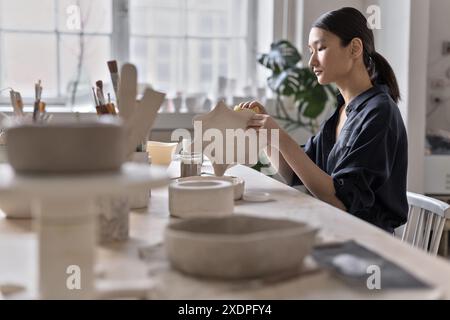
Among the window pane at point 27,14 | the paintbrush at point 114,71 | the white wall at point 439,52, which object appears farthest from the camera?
the white wall at point 439,52

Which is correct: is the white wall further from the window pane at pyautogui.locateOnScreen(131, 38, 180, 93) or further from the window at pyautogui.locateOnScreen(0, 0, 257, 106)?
the window pane at pyautogui.locateOnScreen(131, 38, 180, 93)

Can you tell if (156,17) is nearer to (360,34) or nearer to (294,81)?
(294,81)

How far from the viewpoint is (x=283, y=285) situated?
0.71m

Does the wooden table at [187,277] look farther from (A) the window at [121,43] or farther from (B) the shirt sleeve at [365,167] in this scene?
(A) the window at [121,43]

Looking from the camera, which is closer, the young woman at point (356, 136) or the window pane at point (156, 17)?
the young woman at point (356, 136)

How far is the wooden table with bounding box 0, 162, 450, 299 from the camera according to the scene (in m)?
0.70

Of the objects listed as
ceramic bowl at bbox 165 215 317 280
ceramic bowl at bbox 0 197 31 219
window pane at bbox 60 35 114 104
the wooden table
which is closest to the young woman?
the wooden table

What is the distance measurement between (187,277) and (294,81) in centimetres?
Answer: 265

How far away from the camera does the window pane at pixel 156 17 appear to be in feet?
11.4

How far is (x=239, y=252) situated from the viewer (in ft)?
2.32

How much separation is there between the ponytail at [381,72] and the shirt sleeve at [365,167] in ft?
0.86

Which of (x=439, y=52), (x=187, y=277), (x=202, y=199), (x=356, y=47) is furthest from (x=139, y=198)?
(x=439, y=52)

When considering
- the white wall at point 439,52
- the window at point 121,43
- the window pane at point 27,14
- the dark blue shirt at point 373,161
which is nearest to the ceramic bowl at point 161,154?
the dark blue shirt at point 373,161
